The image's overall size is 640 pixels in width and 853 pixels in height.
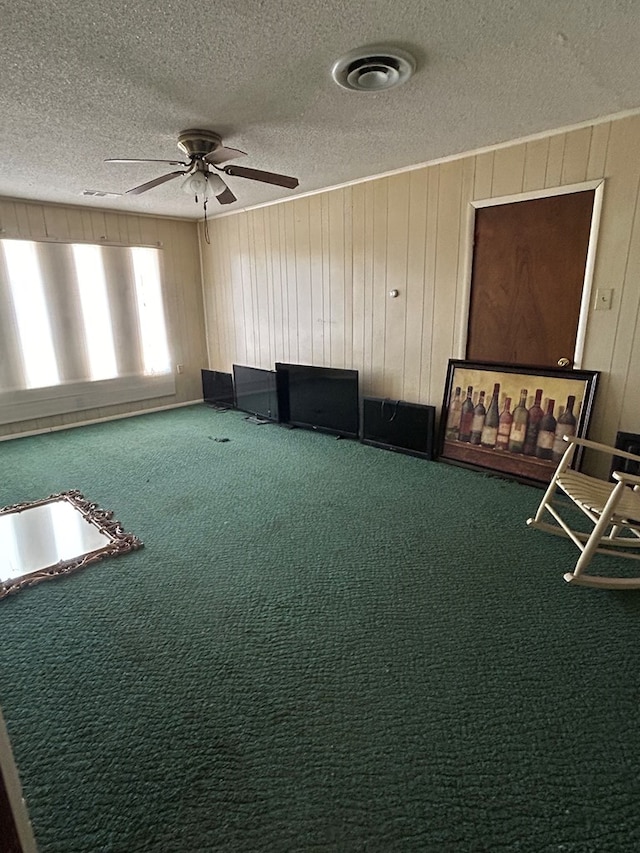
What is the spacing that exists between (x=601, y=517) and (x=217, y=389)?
15.0 ft

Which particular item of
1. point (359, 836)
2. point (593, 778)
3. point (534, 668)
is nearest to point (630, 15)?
point (534, 668)

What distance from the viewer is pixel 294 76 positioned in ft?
6.86

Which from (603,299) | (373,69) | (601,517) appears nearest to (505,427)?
(603,299)

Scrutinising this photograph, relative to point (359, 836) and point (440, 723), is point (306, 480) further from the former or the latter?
point (359, 836)

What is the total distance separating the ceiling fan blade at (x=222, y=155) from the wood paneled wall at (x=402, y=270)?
5.21 feet

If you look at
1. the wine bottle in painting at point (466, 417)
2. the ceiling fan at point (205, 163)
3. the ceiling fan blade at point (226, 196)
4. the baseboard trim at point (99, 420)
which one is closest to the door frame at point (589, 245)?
the wine bottle in painting at point (466, 417)

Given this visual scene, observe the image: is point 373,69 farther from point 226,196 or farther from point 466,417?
point 466,417

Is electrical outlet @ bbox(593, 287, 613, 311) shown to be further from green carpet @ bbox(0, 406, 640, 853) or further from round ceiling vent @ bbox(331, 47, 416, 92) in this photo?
round ceiling vent @ bbox(331, 47, 416, 92)

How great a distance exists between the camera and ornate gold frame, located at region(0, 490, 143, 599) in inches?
85.9

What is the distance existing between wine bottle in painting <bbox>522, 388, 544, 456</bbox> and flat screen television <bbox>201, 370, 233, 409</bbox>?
344cm

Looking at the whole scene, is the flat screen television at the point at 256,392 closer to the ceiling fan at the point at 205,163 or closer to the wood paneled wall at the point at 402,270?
the wood paneled wall at the point at 402,270

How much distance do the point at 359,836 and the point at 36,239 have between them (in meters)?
5.20

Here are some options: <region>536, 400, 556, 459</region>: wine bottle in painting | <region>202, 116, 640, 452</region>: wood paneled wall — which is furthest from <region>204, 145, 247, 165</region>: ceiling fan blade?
<region>536, 400, 556, 459</region>: wine bottle in painting

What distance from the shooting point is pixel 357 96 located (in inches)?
90.0
